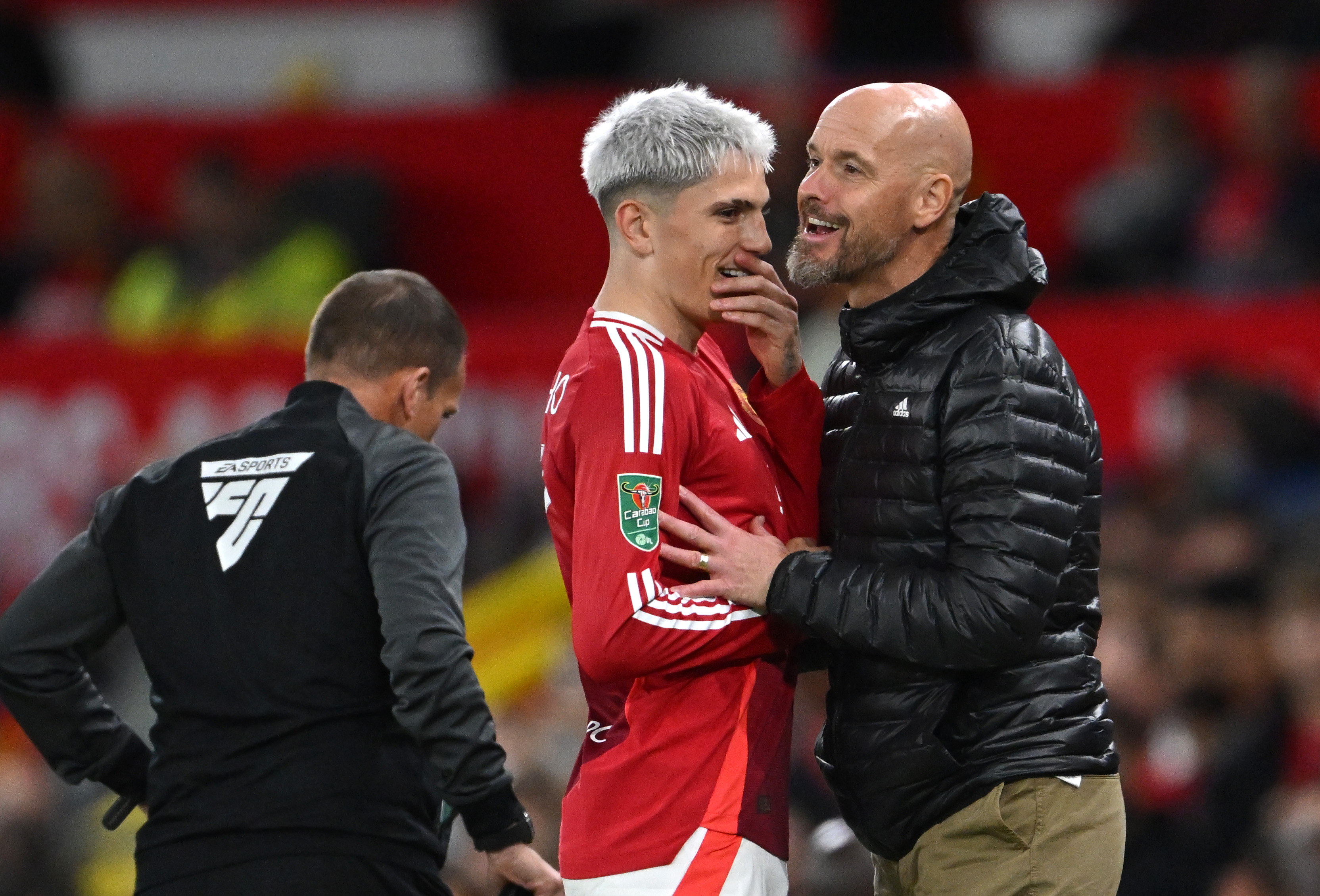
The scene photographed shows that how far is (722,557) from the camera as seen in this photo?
122 inches

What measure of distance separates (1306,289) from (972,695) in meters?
4.72

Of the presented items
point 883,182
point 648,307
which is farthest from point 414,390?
point 883,182

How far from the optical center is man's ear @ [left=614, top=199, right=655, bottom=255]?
3.26 meters

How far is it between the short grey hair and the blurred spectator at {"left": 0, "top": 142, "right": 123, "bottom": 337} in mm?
6777

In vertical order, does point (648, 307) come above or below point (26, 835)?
above

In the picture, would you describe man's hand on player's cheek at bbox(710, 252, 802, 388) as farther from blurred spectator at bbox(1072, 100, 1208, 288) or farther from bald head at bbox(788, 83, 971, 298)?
blurred spectator at bbox(1072, 100, 1208, 288)

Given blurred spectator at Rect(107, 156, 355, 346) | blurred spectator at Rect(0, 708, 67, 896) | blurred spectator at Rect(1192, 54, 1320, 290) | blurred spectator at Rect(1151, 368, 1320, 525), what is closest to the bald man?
blurred spectator at Rect(1151, 368, 1320, 525)

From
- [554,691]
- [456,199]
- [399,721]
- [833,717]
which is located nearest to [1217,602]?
[554,691]

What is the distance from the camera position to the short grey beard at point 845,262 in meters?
3.26

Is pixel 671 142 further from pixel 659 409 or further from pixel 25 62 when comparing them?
pixel 25 62

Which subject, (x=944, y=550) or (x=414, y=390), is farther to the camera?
(x=414, y=390)

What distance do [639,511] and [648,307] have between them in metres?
0.42

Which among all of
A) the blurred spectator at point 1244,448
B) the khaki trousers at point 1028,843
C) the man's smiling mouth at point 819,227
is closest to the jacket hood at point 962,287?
the man's smiling mouth at point 819,227

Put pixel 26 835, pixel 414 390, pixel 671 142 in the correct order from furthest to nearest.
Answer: pixel 26 835, pixel 414 390, pixel 671 142
